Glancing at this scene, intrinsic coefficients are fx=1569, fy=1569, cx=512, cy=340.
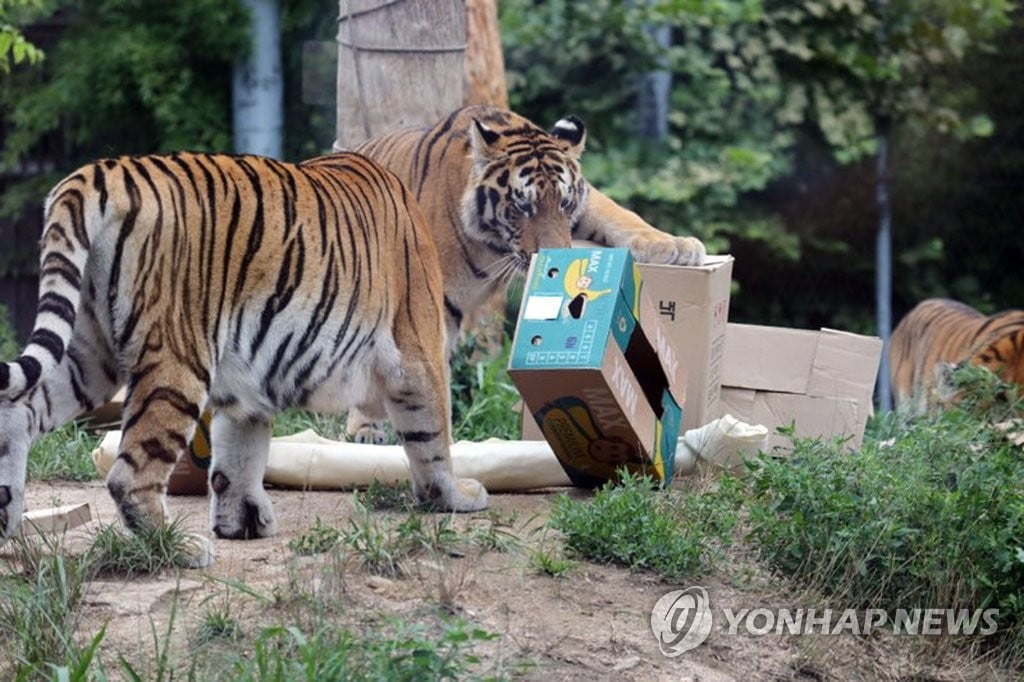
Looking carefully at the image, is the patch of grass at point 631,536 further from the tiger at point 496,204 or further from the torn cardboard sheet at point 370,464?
the tiger at point 496,204

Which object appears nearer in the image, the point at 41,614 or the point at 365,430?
the point at 41,614

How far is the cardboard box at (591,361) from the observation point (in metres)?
4.75

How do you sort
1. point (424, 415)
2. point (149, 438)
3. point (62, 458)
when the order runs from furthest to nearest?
point (62, 458) < point (424, 415) < point (149, 438)

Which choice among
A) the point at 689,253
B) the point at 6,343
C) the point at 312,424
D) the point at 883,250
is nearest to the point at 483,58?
the point at 312,424

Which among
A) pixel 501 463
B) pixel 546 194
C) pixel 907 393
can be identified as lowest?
pixel 907 393

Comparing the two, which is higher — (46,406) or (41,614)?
(46,406)

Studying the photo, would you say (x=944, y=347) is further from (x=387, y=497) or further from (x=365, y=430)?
(x=387, y=497)

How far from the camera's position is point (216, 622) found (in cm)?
383

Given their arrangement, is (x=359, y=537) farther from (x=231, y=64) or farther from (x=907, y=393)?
(x=231, y=64)

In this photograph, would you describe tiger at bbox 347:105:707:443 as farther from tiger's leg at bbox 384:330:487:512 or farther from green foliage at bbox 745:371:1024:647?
green foliage at bbox 745:371:1024:647

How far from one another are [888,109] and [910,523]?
820 cm

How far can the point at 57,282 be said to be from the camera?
4.04 m

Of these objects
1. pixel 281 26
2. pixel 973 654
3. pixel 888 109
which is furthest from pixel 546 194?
pixel 888 109

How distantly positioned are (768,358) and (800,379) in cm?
15
